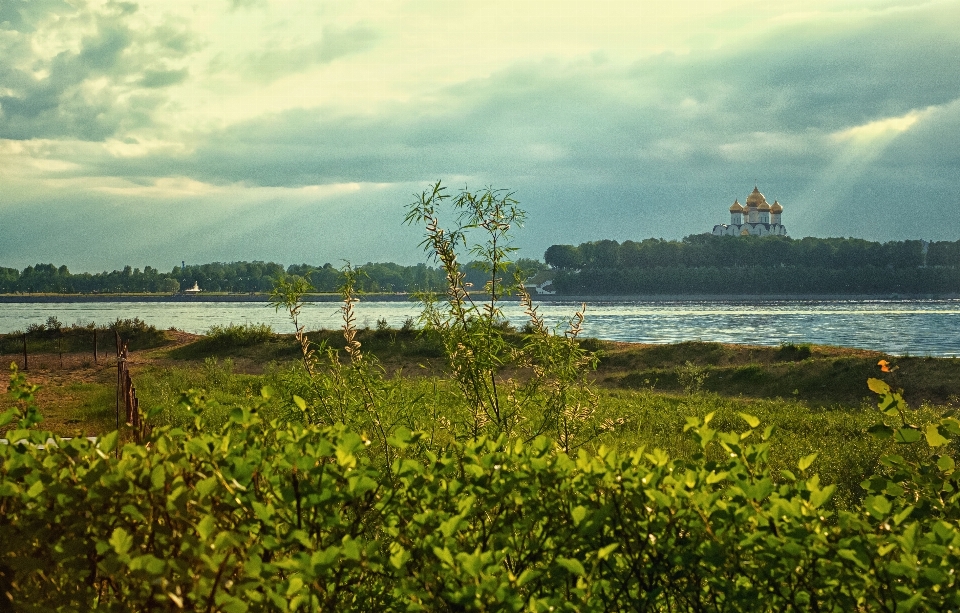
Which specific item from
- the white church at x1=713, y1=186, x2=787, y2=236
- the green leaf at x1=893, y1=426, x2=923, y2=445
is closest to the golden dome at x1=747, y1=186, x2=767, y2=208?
the white church at x1=713, y1=186, x2=787, y2=236

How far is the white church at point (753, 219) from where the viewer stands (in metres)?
184

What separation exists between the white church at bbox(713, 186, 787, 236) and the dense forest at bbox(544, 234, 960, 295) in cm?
3180

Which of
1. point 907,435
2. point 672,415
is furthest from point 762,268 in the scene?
point 907,435

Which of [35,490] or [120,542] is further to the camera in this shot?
[35,490]

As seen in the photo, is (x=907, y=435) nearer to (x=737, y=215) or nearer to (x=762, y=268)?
(x=762, y=268)

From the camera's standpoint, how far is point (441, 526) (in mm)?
2111

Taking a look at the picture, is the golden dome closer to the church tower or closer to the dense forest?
the church tower

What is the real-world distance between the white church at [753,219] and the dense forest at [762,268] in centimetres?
3180

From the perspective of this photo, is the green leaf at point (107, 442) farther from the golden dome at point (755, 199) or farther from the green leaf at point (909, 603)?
the golden dome at point (755, 199)

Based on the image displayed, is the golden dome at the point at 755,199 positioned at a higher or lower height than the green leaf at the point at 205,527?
higher

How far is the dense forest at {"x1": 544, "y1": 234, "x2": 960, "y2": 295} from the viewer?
133375mm

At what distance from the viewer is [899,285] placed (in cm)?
13375

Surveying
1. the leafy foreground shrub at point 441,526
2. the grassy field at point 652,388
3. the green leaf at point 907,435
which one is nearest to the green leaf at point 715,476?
the leafy foreground shrub at point 441,526

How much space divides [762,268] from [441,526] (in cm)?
14474
